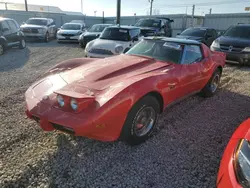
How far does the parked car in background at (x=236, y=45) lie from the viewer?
822cm

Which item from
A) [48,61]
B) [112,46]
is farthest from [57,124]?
[48,61]

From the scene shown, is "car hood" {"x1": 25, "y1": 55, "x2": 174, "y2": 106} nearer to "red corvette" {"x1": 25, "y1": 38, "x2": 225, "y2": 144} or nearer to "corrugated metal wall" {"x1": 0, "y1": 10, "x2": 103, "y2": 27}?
"red corvette" {"x1": 25, "y1": 38, "x2": 225, "y2": 144}

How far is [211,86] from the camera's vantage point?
5.01 metres

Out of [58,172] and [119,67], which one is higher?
[119,67]

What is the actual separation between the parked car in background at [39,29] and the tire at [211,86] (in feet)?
42.0

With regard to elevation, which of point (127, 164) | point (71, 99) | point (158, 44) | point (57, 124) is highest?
point (158, 44)

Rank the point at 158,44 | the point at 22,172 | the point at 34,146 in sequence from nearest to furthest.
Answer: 1. the point at 22,172
2. the point at 34,146
3. the point at 158,44

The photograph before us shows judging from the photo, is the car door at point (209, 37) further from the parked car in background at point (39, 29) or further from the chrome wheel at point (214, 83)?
the parked car in background at point (39, 29)

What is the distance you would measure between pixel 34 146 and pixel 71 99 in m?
1.01

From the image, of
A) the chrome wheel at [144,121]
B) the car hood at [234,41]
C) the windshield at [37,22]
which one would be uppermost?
the windshield at [37,22]

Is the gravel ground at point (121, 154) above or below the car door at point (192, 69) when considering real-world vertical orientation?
below

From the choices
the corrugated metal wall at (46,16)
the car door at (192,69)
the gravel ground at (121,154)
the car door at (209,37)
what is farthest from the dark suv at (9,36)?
the corrugated metal wall at (46,16)

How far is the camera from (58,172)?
2508 millimetres

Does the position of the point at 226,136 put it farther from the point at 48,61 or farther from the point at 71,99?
the point at 48,61
